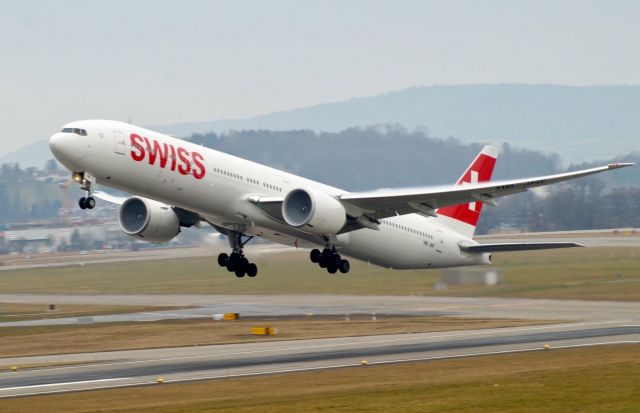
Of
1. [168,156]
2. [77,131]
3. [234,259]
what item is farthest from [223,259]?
[77,131]

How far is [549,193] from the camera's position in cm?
12175

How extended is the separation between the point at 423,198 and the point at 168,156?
9562 millimetres

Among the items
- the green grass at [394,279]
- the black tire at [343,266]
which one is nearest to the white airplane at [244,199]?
the black tire at [343,266]

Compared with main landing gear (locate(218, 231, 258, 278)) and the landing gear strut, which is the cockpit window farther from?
main landing gear (locate(218, 231, 258, 278))

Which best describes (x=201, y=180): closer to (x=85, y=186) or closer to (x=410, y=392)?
(x=85, y=186)

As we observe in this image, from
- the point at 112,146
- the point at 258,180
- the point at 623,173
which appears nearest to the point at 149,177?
the point at 112,146

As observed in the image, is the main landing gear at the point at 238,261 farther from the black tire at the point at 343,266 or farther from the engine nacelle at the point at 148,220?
the black tire at the point at 343,266

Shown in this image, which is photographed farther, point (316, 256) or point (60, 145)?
point (316, 256)

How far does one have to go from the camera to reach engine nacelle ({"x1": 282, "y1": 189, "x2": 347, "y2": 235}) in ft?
128

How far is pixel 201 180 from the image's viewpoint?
38.1m

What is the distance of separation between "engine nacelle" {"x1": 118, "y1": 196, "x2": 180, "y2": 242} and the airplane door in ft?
19.5

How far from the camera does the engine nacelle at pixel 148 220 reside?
42.2 meters

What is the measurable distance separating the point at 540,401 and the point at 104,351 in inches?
786

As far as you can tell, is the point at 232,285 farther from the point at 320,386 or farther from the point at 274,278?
the point at 320,386
